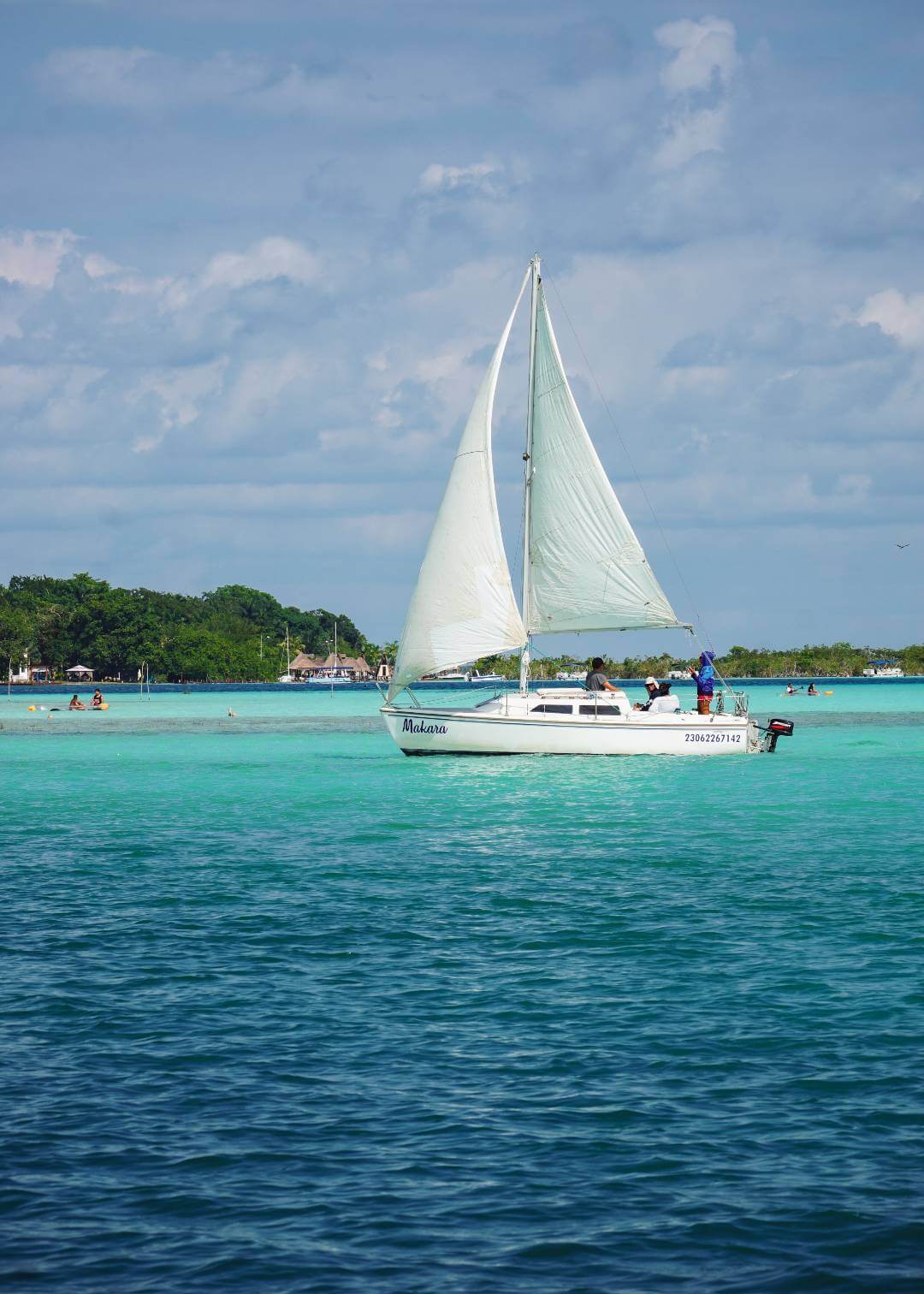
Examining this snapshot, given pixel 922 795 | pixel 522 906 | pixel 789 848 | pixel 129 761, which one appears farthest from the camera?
pixel 129 761

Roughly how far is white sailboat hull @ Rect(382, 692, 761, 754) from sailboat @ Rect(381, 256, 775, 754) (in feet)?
0.13

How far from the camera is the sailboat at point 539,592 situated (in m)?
43.5

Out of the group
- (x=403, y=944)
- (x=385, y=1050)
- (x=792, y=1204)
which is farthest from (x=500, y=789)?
(x=792, y=1204)

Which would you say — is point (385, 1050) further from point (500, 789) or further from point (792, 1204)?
point (500, 789)

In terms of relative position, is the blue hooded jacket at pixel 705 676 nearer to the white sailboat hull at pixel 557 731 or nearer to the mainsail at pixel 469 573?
the white sailboat hull at pixel 557 731

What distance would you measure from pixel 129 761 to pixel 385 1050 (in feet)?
137

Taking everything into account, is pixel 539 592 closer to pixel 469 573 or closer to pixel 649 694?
pixel 469 573

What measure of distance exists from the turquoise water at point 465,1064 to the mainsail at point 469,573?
17.1 meters

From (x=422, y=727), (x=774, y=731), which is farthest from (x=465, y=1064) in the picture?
(x=774, y=731)

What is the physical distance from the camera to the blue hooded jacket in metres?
45.4

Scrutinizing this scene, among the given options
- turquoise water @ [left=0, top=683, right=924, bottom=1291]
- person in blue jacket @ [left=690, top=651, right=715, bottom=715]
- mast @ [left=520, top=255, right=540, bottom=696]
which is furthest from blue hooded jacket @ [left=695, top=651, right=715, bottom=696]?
turquoise water @ [left=0, top=683, right=924, bottom=1291]

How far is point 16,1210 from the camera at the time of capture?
360 inches

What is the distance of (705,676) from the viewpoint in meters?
46.7

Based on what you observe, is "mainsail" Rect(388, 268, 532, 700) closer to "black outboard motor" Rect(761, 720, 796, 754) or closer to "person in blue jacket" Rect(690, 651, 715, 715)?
"person in blue jacket" Rect(690, 651, 715, 715)
